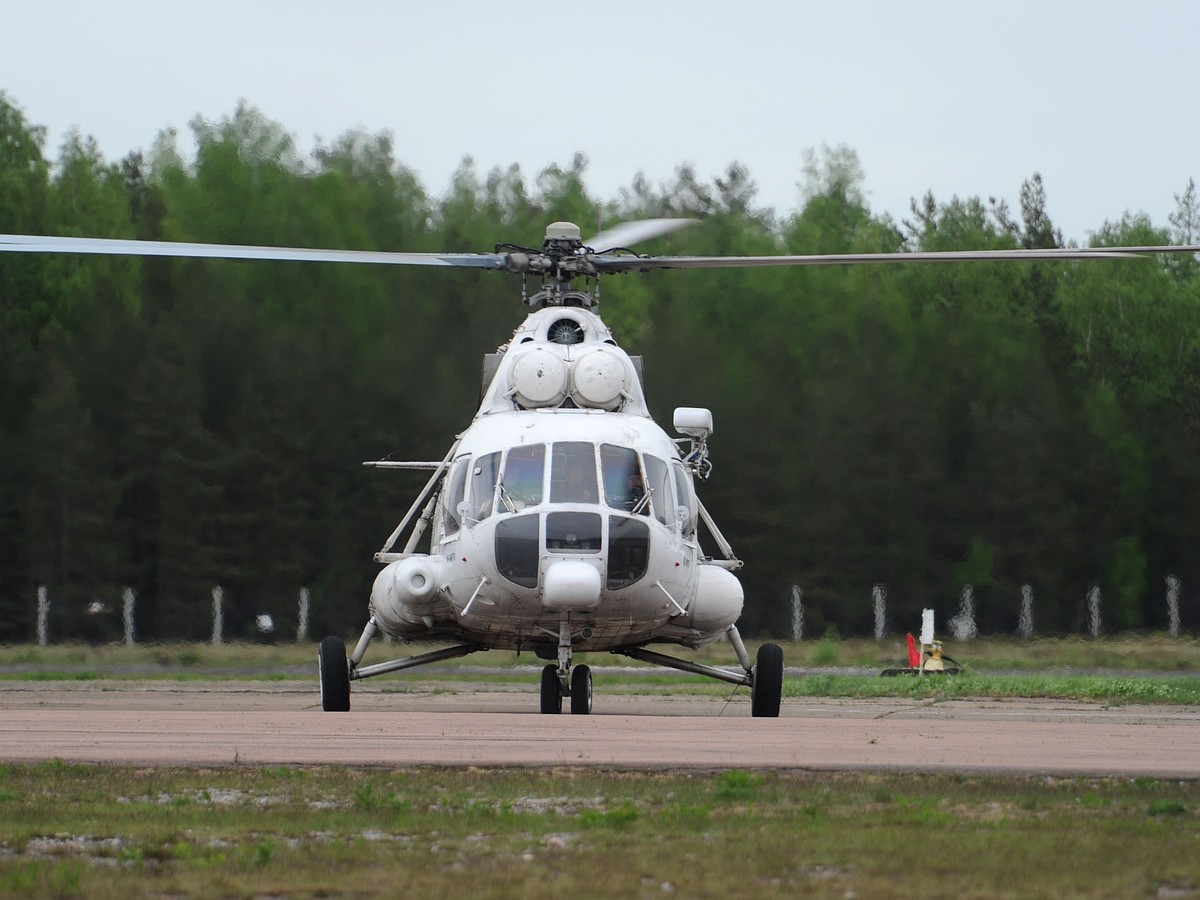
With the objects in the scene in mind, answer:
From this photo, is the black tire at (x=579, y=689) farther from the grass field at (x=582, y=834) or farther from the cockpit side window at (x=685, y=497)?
the grass field at (x=582, y=834)

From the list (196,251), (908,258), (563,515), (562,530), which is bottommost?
(562,530)

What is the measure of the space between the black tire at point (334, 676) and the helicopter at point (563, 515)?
0.02 m

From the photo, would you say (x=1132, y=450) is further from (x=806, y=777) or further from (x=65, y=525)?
(x=806, y=777)

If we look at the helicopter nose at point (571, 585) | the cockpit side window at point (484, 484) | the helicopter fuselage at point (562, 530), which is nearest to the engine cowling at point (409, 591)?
the helicopter fuselage at point (562, 530)

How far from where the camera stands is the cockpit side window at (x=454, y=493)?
53.7 feet

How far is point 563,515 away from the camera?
15.3m

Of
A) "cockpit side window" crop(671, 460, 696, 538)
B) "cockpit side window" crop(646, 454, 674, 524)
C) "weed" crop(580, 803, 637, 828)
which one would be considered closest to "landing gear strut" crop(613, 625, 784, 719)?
"cockpit side window" crop(671, 460, 696, 538)

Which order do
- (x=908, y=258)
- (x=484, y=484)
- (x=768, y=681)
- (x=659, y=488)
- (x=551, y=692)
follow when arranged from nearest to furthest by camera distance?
(x=484, y=484) < (x=659, y=488) < (x=908, y=258) < (x=551, y=692) < (x=768, y=681)

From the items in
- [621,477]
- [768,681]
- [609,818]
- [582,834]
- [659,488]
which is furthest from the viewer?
[768,681]

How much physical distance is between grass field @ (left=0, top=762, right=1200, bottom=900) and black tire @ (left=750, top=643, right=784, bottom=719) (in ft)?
23.7

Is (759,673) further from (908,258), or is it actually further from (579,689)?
(908,258)

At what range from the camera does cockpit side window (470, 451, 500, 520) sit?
15.8 m

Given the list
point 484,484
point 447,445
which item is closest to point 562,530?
point 484,484

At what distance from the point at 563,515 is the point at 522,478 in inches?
24.0
